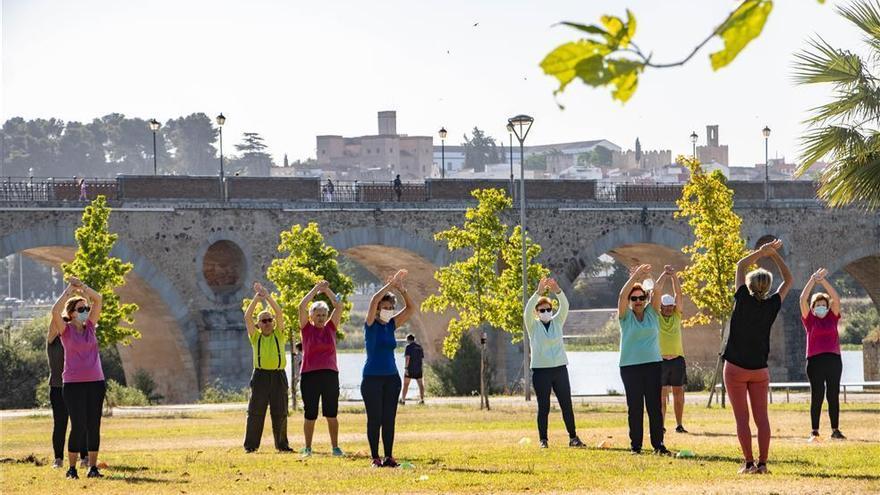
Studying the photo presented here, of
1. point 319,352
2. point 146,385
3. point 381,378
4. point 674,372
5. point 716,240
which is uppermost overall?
point 716,240

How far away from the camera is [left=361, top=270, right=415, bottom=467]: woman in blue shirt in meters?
11.9

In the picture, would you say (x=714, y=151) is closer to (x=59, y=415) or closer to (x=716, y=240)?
(x=716, y=240)

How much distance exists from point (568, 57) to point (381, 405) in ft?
27.4

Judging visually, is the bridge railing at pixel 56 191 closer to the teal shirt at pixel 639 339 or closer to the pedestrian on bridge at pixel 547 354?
the pedestrian on bridge at pixel 547 354

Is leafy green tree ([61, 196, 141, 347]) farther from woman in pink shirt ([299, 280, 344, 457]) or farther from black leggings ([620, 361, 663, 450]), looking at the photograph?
black leggings ([620, 361, 663, 450])

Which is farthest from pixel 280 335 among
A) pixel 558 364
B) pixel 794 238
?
pixel 794 238

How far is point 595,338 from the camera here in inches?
2950

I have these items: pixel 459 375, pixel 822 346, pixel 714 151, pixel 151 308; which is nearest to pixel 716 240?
pixel 822 346

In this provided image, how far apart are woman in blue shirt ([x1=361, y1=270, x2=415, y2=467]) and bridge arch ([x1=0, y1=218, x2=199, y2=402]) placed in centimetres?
2101

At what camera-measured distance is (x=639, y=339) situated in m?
12.5

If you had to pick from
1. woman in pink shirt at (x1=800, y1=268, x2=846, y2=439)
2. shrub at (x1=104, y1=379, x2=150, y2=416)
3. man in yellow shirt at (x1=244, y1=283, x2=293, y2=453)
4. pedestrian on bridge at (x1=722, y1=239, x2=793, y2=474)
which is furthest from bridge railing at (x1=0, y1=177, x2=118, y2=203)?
pedestrian on bridge at (x1=722, y1=239, x2=793, y2=474)

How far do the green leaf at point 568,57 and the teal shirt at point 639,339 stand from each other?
875cm

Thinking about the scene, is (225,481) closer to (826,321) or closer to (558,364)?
(558,364)

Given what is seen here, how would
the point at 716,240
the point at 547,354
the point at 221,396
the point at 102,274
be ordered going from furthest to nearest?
1. the point at 221,396
2. the point at 102,274
3. the point at 716,240
4. the point at 547,354
